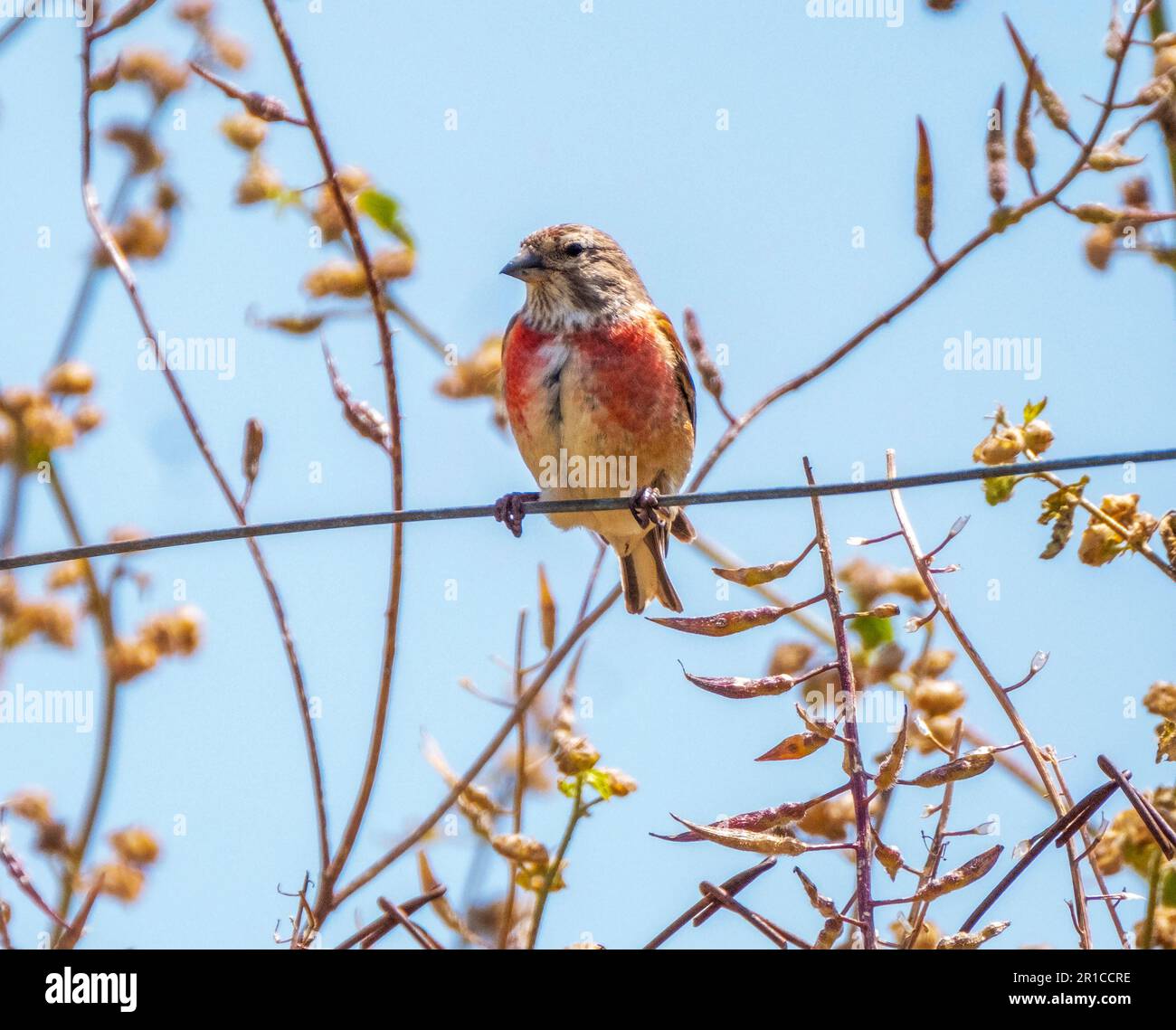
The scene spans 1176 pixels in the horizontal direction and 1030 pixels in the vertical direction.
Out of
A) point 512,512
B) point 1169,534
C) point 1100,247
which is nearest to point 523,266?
point 512,512

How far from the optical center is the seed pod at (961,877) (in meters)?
3.12

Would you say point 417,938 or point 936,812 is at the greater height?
point 936,812

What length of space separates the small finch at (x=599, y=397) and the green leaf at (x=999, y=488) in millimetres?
2290

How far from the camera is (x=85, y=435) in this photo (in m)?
5.59

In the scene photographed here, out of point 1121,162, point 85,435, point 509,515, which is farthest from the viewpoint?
point 509,515

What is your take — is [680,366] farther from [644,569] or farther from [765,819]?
[765,819]

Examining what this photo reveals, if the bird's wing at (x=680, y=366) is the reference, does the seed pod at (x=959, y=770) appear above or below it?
below

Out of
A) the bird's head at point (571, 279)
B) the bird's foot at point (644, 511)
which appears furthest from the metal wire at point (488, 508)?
the bird's head at point (571, 279)

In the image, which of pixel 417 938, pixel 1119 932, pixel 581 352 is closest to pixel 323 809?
pixel 417 938

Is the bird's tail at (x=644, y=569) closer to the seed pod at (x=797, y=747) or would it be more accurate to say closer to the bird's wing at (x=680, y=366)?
the bird's wing at (x=680, y=366)

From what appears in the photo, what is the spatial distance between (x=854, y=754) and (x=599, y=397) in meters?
3.32
